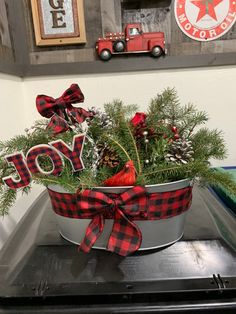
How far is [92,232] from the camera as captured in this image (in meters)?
0.39

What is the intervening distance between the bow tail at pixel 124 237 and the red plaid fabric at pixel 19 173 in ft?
0.50

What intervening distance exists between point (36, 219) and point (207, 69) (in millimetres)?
729

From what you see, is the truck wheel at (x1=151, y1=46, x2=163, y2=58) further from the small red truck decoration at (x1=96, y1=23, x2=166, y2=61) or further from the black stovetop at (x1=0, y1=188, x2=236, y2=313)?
the black stovetop at (x1=0, y1=188, x2=236, y2=313)

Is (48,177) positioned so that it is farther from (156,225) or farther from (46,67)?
(46,67)

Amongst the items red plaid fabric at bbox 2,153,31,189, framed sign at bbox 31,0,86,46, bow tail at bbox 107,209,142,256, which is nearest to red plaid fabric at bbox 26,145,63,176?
red plaid fabric at bbox 2,153,31,189

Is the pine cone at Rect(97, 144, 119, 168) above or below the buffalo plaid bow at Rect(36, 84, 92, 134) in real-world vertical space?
below

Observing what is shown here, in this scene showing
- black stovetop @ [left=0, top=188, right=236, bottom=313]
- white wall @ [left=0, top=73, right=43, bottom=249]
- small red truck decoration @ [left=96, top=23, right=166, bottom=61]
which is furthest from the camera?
small red truck decoration @ [left=96, top=23, right=166, bottom=61]

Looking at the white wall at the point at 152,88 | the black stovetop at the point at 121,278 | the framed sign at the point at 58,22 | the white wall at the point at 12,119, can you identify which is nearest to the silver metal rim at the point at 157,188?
the black stovetop at the point at 121,278

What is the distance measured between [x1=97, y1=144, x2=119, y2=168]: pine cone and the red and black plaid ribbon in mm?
67

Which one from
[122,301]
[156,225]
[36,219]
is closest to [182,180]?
[156,225]

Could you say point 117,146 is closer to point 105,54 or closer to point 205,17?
point 105,54

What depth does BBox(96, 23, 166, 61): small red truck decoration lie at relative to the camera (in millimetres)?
836

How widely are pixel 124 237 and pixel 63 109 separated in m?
0.25

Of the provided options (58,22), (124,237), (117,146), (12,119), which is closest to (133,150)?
(117,146)
